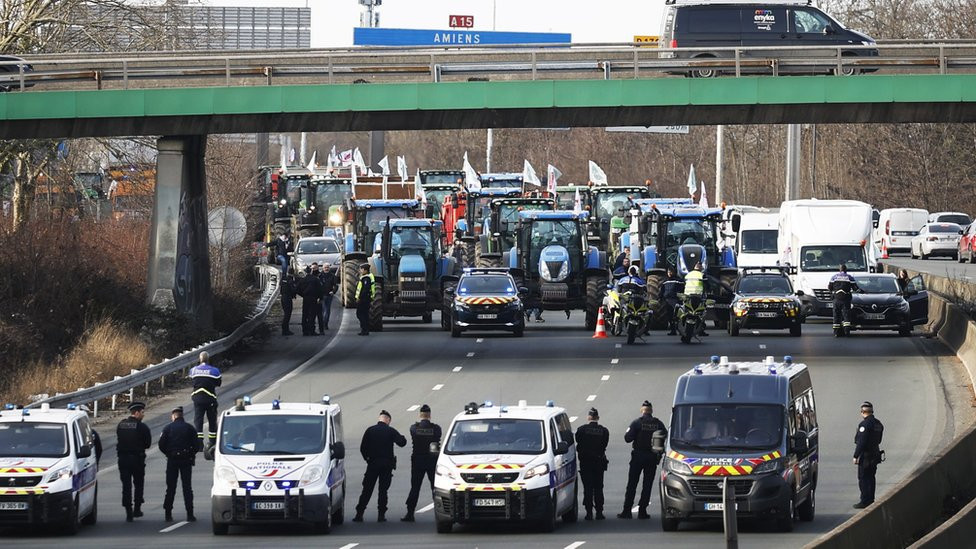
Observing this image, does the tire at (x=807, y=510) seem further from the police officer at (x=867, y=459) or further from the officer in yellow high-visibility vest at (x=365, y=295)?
the officer in yellow high-visibility vest at (x=365, y=295)

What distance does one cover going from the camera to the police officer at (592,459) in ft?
69.6

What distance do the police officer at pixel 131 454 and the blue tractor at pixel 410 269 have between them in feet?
74.2

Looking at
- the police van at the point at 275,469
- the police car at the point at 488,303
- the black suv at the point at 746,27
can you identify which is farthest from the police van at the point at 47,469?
the black suv at the point at 746,27

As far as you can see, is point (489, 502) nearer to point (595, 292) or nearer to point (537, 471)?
point (537, 471)

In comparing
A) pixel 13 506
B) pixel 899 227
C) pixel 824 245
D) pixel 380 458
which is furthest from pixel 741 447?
pixel 899 227

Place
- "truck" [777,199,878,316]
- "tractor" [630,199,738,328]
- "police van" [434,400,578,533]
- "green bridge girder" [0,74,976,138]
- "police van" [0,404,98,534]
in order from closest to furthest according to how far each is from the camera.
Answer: "police van" [0,404,98,534]
"police van" [434,400,578,533]
"green bridge girder" [0,74,976,138]
"tractor" [630,199,738,328]
"truck" [777,199,878,316]

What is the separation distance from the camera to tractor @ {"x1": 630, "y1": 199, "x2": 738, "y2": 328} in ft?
143

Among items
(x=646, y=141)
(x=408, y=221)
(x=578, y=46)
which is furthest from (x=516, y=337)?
(x=646, y=141)

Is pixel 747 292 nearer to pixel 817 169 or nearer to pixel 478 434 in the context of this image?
pixel 478 434

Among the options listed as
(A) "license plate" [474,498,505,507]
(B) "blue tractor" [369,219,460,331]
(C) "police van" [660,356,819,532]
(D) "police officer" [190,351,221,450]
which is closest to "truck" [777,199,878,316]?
(B) "blue tractor" [369,219,460,331]

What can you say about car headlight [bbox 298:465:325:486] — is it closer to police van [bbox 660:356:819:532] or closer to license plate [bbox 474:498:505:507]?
license plate [bbox 474:498:505:507]

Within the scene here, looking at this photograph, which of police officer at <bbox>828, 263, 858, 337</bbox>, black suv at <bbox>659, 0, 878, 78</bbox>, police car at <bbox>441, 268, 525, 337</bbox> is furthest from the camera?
black suv at <bbox>659, 0, 878, 78</bbox>

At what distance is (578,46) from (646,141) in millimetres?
78622

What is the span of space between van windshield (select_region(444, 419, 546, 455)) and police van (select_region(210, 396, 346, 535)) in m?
1.42
